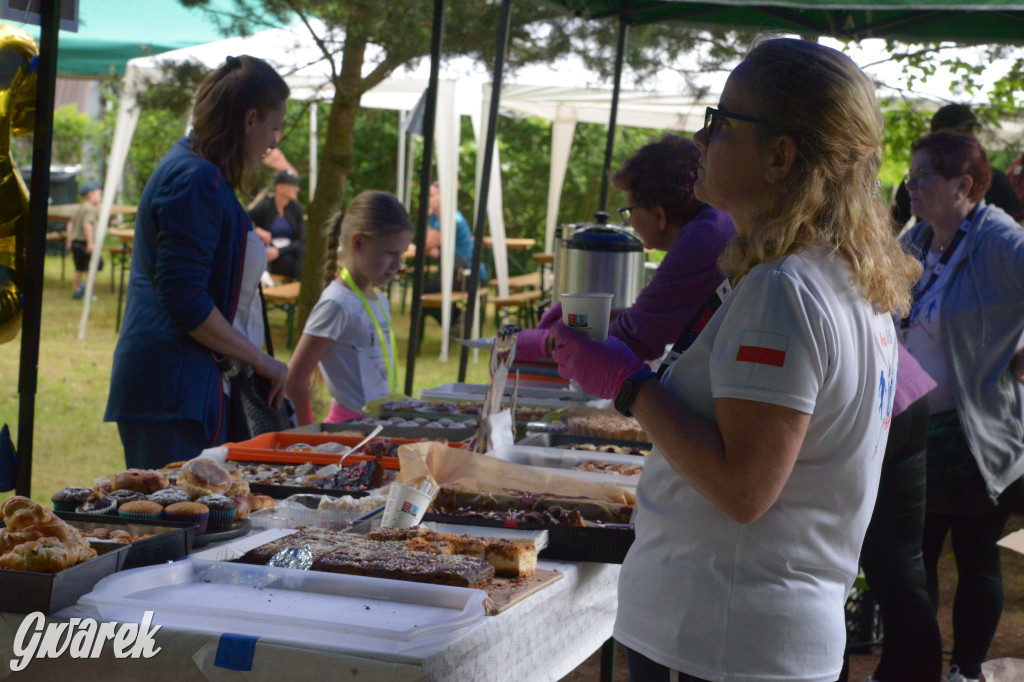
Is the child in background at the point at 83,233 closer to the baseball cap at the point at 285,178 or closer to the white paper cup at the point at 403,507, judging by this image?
the baseball cap at the point at 285,178

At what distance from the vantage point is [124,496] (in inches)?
71.8

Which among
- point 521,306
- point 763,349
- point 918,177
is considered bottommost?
point 521,306

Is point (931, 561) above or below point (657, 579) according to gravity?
below

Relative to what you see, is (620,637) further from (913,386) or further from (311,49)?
(311,49)

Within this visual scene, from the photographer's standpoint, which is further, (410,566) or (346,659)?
(410,566)

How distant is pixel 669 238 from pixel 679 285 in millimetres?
190

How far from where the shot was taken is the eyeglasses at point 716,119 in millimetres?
1287

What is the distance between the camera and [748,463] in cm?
119

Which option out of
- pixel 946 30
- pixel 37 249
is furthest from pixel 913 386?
pixel 946 30

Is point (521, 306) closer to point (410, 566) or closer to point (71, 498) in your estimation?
point (71, 498)

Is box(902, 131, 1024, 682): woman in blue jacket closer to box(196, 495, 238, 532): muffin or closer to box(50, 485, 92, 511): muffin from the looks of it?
box(196, 495, 238, 532): muffin

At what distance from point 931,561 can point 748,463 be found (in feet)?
8.12

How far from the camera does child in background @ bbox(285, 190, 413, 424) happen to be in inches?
132

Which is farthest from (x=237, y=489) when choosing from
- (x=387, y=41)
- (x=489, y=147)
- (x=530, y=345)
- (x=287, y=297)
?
(x=287, y=297)
